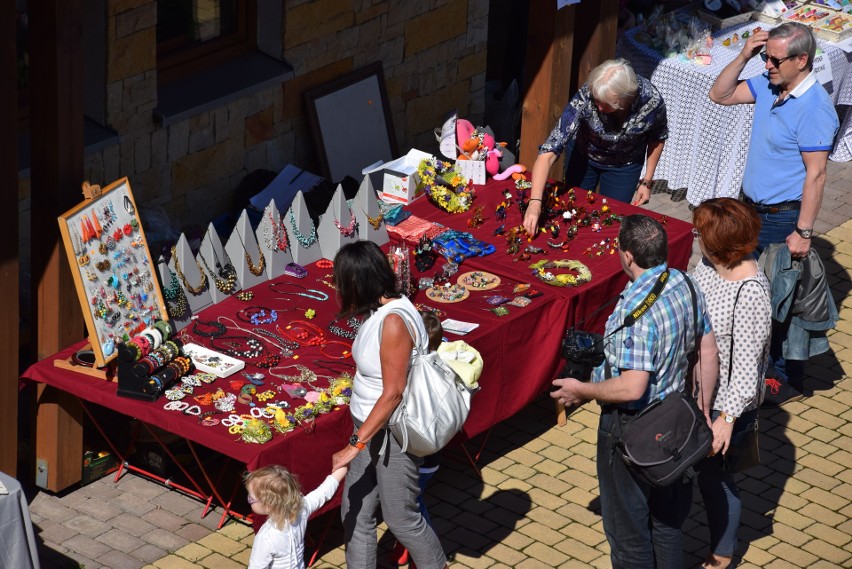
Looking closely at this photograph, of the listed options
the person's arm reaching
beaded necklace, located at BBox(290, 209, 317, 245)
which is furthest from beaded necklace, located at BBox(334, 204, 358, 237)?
the person's arm reaching

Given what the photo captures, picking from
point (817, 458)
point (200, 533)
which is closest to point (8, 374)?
point (200, 533)

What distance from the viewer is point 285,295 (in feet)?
22.7

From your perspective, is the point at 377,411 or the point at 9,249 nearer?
the point at 377,411

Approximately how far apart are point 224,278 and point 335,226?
2.40 ft

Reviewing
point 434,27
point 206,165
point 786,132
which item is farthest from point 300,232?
point 434,27

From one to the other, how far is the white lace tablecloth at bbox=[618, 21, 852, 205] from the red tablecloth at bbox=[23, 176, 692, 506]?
2051mm

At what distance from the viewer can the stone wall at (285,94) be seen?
24.5 feet

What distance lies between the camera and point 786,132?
7.12 m

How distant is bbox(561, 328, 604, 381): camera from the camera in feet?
18.0

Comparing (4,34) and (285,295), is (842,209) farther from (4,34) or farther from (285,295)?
(4,34)

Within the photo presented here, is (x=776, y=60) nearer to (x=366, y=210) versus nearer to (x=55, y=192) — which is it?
(x=366, y=210)

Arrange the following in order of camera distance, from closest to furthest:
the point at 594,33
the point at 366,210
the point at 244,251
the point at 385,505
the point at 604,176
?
→ the point at 385,505 < the point at 244,251 < the point at 366,210 < the point at 604,176 < the point at 594,33

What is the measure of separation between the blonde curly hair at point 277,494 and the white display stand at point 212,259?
1.72 m

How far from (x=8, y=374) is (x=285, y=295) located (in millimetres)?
1440
